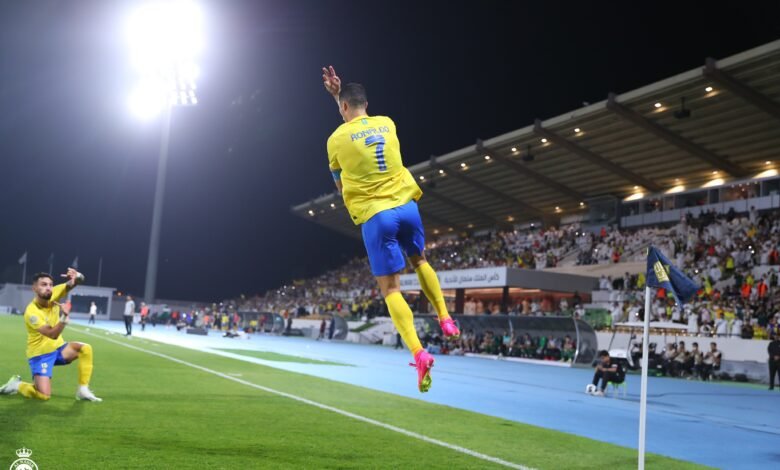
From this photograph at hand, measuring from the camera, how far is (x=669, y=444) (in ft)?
29.6

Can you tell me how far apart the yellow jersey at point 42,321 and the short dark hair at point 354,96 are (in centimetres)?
511

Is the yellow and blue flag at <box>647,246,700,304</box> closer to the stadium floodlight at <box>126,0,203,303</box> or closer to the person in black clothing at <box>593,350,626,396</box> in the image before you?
the person in black clothing at <box>593,350,626,396</box>

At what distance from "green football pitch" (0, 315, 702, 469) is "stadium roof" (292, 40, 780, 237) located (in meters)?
25.2

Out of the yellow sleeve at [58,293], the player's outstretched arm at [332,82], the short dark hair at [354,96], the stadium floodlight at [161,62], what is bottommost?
the yellow sleeve at [58,293]

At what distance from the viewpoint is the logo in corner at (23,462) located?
187 inches

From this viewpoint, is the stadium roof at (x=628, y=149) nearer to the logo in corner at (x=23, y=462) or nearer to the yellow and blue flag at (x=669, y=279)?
the yellow and blue flag at (x=669, y=279)

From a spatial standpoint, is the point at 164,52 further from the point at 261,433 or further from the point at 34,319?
the point at 261,433

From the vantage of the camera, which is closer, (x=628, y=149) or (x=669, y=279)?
(x=669, y=279)

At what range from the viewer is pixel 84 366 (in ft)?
28.7

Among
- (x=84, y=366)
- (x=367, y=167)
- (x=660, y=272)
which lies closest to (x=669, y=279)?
(x=660, y=272)

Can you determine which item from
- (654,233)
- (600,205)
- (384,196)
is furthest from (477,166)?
(384,196)

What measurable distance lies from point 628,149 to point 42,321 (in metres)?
36.2

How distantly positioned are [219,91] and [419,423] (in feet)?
157

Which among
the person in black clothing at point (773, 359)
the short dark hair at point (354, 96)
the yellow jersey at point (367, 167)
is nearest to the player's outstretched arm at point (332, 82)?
the short dark hair at point (354, 96)
